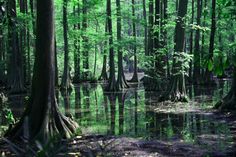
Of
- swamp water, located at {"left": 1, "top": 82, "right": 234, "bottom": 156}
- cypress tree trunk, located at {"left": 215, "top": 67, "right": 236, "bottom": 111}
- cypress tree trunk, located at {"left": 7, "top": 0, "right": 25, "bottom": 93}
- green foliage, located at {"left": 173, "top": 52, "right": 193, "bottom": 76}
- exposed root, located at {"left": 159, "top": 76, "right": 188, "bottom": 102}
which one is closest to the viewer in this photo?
swamp water, located at {"left": 1, "top": 82, "right": 234, "bottom": 156}

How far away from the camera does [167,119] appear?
12289 millimetres

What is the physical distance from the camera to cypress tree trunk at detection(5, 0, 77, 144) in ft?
29.8

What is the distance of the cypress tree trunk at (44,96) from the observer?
29.8ft

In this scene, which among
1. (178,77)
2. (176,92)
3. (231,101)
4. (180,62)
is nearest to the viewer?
(231,101)

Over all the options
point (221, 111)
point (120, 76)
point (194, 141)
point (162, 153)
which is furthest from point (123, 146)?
point (120, 76)

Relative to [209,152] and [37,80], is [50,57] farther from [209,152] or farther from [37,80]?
[209,152]

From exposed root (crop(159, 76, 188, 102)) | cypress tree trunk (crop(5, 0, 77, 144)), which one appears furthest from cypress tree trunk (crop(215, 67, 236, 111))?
cypress tree trunk (crop(5, 0, 77, 144))

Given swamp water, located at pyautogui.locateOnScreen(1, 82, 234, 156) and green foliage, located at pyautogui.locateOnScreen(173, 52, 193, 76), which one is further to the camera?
green foliage, located at pyautogui.locateOnScreen(173, 52, 193, 76)

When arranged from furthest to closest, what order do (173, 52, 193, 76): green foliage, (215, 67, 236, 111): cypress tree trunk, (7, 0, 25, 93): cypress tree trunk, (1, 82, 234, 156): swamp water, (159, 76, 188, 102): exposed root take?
(7, 0, 25, 93): cypress tree trunk < (173, 52, 193, 76): green foliage < (159, 76, 188, 102): exposed root < (215, 67, 236, 111): cypress tree trunk < (1, 82, 234, 156): swamp water

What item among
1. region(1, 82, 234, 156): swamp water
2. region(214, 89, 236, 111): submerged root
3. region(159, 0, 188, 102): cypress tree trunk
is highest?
region(159, 0, 188, 102): cypress tree trunk

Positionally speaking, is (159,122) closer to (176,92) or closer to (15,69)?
(176,92)

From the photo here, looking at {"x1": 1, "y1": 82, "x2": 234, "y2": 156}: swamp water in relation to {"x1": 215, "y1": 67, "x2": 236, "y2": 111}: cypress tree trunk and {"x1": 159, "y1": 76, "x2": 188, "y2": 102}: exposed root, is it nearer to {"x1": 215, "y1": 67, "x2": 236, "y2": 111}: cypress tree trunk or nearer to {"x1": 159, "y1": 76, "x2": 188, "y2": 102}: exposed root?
{"x1": 159, "y1": 76, "x2": 188, "y2": 102}: exposed root

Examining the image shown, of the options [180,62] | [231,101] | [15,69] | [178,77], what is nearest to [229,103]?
[231,101]

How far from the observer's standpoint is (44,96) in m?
9.36
